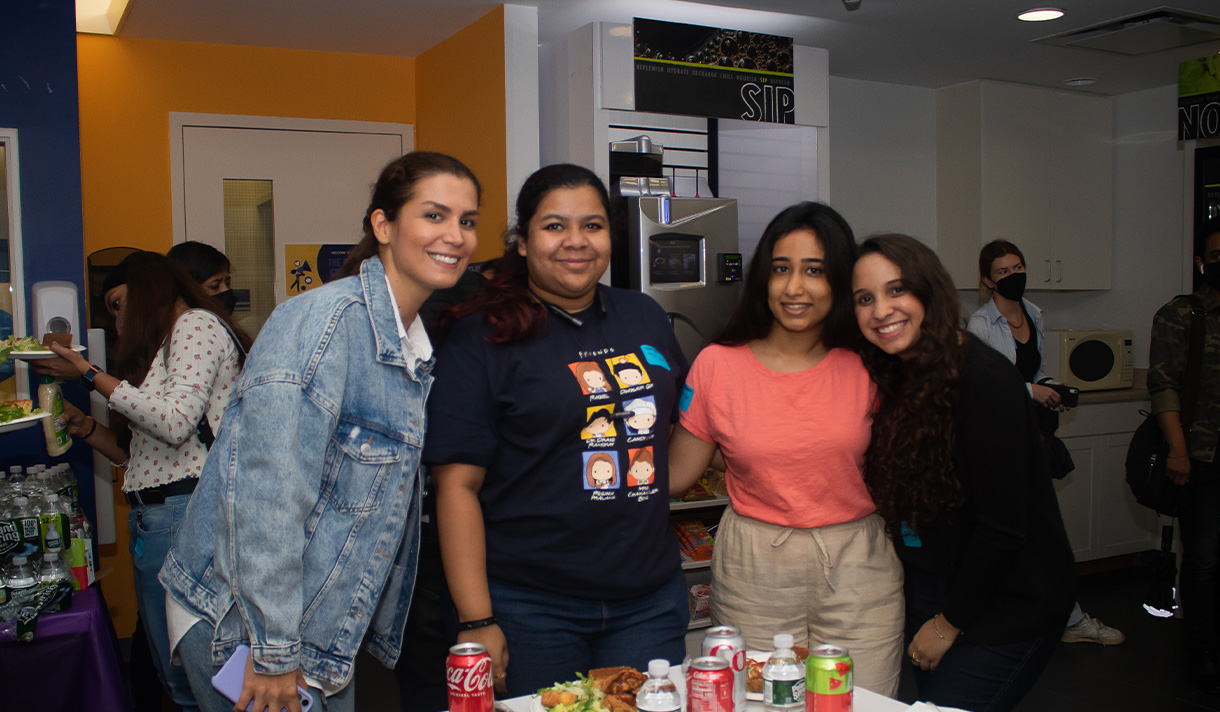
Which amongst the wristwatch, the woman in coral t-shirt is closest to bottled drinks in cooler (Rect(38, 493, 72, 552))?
the wristwatch

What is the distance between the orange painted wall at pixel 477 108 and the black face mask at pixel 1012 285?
86.4 inches

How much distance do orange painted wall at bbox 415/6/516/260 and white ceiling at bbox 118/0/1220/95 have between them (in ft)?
0.31

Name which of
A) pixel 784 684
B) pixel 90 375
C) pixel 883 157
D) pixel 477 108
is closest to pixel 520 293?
pixel 784 684

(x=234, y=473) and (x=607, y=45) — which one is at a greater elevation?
(x=607, y=45)

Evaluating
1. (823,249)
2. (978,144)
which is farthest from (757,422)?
(978,144)

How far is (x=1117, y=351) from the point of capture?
532 centimetres

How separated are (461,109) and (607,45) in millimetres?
853

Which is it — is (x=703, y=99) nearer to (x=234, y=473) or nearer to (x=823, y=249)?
(x=823, y=249)

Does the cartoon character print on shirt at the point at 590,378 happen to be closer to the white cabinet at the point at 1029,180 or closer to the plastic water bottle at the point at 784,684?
the plastic water bottle at the point at 784,684

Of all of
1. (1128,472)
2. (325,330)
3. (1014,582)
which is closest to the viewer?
(325,330)

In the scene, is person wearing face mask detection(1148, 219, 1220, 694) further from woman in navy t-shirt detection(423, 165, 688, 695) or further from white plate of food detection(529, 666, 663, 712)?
white plate of food detection(529, 666, 663, 712)

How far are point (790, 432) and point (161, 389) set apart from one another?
1.66m

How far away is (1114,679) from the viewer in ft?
12.2

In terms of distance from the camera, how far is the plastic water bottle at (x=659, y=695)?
1.20 m
